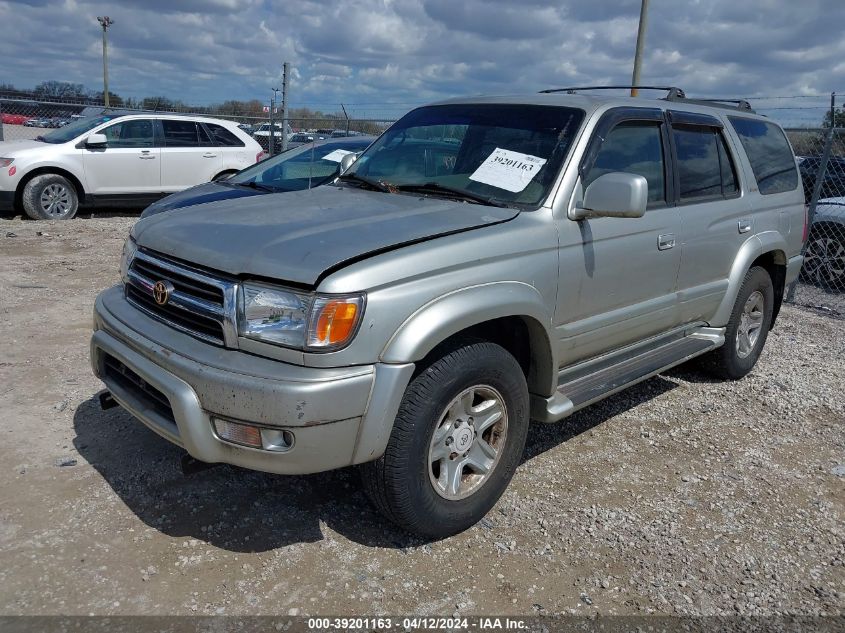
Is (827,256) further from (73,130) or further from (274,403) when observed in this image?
(73,130)

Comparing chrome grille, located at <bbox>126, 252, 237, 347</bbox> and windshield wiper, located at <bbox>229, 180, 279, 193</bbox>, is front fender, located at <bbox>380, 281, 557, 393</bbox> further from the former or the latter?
windshield wiper, located at <bbox>229, 180, 279, 193</bbox>

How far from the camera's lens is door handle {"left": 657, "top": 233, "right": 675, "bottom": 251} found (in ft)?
13.4

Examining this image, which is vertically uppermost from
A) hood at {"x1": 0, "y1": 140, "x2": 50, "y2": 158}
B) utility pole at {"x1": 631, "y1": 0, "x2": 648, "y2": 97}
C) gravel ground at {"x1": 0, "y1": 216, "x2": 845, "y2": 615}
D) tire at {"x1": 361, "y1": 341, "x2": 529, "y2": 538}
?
utility pole at {"x1": 631, "y1": 0, "x2": 648, "y2": 97}

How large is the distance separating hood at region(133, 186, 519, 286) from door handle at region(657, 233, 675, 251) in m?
1.11

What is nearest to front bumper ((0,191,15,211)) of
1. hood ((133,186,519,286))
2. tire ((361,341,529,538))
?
hood ((133,186,519,286))

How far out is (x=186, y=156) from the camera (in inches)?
473

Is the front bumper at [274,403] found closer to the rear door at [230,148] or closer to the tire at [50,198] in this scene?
the tire at [50,198]

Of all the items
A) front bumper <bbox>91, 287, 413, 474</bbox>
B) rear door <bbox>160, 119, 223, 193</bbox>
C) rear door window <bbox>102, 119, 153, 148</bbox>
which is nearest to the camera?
front bumper <bbox>91, 287, 413, 474</bbox>

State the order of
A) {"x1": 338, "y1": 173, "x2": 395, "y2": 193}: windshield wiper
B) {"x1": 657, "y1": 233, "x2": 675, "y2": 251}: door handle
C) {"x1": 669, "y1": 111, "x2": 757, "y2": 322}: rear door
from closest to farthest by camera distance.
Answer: {"x1": 338, "y1": 173, "x2": 395, "y2": 193}: windshield wiper, {"x1": 657, "y1": 233, "x2": 675, "y2": 251}: door handle, {"x1": 669, "y1": 111, "x2": 757, "y2": 322}: rear door

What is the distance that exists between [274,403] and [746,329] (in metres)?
4.20

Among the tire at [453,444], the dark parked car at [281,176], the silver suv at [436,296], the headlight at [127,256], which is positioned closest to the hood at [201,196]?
the dark parked car at [281,176]

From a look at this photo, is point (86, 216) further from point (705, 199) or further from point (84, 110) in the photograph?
point (705, 199)

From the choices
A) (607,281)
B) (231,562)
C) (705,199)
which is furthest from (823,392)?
(231,562)

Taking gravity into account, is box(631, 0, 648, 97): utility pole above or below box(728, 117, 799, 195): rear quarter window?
above
